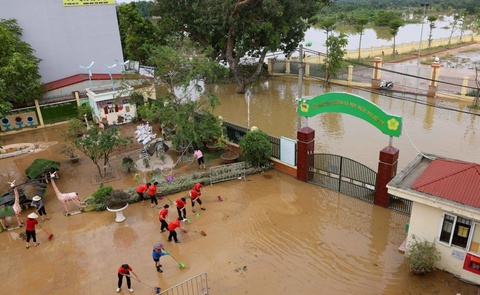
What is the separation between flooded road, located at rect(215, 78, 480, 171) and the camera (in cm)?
1769

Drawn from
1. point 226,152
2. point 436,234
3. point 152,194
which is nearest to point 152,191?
point 152,194

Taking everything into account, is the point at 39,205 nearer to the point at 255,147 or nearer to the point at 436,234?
the point at 255,147

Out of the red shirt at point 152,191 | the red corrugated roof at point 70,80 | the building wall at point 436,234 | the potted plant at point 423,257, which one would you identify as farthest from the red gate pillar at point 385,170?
the red corrugated roof at point 70,80

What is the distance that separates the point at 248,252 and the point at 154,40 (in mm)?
28707

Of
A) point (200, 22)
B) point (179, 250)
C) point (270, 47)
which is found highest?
point (200, 22)

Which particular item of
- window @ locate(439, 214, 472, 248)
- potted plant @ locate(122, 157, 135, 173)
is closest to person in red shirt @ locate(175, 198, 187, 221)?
potted plant @ locate(122, 157, 135, 173)

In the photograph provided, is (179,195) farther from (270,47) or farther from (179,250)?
(270,47)

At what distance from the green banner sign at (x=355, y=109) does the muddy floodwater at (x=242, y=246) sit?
289cm

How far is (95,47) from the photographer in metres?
26.4

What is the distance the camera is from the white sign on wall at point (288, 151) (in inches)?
595

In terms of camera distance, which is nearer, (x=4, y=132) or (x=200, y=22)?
(x=4, y=132)

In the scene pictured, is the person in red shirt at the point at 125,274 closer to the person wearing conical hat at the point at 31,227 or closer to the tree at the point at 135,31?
the person wearing conical hat at the point at 31,227

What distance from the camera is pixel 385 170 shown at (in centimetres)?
1212

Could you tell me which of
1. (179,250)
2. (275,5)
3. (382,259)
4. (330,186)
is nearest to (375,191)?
(330,186)
